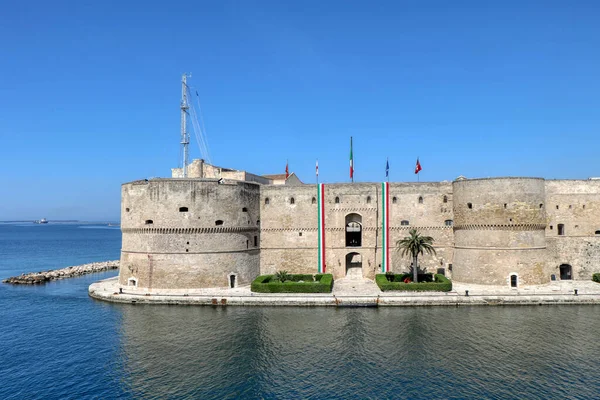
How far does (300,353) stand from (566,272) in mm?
32382

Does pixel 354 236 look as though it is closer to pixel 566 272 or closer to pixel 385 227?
pixel 385 227

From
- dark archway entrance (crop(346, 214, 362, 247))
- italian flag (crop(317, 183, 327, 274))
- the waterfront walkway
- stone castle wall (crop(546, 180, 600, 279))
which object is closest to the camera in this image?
the waterfront walkway

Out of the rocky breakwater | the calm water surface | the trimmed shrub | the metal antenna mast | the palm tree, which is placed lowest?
the calm water surface

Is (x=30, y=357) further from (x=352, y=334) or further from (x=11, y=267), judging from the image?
(x=11, y=267)

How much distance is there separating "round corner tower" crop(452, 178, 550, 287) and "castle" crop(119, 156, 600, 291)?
9 cm

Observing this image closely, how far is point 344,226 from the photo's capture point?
42156 millimetres

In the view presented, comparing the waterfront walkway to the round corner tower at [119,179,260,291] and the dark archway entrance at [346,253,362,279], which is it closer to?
the round corner tower at [119,179,260,291]

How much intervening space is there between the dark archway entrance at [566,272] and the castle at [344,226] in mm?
88

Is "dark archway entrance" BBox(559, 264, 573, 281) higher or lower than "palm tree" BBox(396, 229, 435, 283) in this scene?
lower

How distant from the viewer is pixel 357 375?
67.1ft

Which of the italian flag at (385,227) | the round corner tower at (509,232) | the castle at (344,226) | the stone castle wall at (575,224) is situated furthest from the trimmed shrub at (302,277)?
the stone castle wall at (575,224)

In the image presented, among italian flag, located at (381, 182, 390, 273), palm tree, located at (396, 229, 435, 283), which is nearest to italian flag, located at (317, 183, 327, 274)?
italian flag, located at (381, 182, 390, 273)

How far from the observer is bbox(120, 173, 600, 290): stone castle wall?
37.0m

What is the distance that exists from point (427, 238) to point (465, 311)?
9040 millimetres
